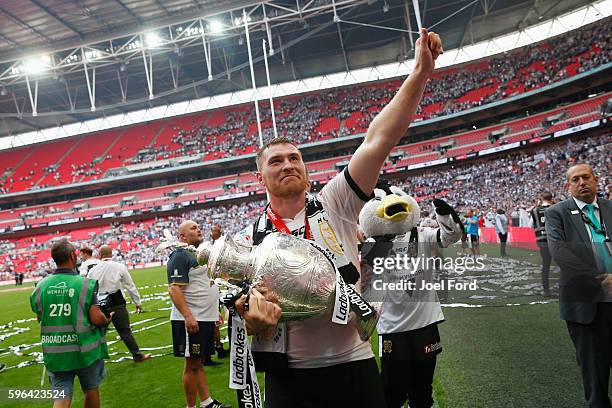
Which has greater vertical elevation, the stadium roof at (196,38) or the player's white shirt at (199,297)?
the stadium roof at (196,38)

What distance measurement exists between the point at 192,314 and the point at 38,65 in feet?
114

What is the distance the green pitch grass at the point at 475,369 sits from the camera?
3494mm

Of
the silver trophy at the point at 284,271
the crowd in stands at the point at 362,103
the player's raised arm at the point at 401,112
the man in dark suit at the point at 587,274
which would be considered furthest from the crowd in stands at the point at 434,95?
the silver trophy at the point at 284,271

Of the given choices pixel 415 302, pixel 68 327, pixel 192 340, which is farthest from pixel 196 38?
pixel 415 302

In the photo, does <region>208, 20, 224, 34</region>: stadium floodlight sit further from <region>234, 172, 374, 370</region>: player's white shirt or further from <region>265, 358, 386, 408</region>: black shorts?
<region>265, 358, 386, 408</region>: black shorts

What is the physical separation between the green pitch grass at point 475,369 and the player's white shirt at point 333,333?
4.71 feet

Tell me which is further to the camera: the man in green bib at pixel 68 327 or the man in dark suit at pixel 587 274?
the man in green bib at pixel 68 327

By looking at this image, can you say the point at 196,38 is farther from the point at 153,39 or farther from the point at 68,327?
the point at 68,327

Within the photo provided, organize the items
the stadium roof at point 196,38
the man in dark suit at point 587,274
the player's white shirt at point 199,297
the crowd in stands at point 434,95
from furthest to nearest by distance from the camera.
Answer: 1. the crowd in stands at point 434,95
2. the stadium roof at point 196,38
3. the player's white shirt at point 199,297
4. the man in dark suit at point 587,274

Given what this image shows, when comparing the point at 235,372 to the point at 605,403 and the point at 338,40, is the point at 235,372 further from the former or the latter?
the point at 338,40

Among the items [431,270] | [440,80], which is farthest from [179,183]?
[431,270]

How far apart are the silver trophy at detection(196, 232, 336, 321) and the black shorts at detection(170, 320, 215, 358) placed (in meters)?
3.26

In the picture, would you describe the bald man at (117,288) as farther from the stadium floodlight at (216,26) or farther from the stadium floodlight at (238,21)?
the stadium floodlight at (238,21)

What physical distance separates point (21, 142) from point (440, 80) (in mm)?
50110
